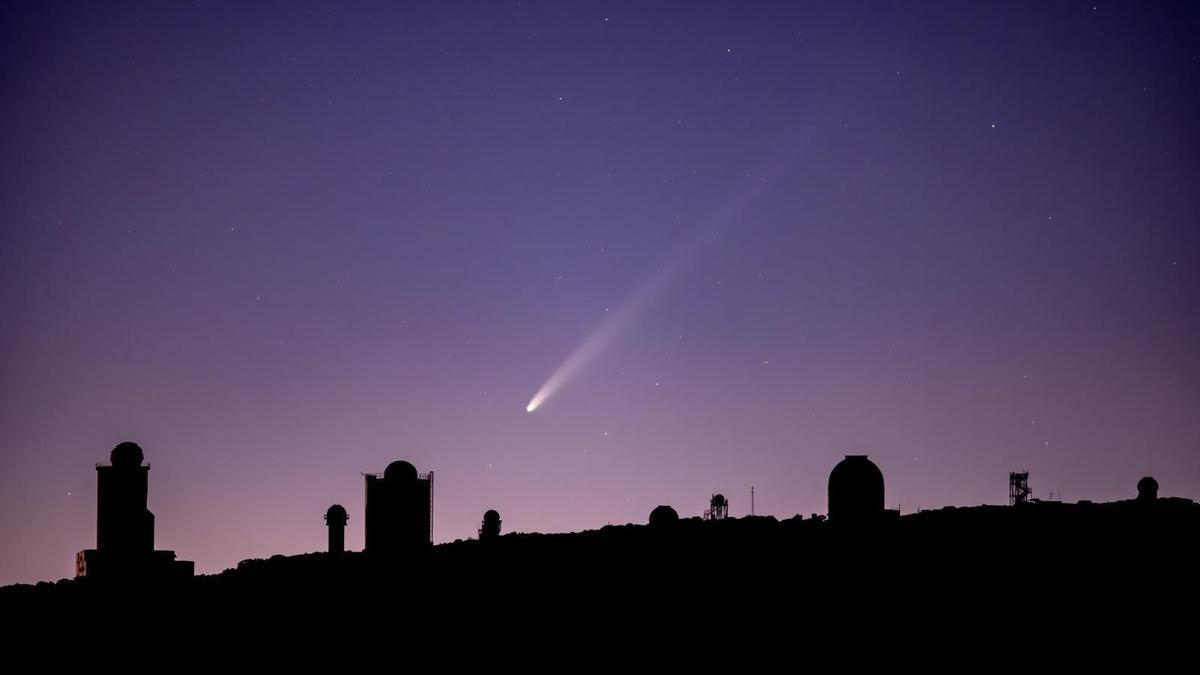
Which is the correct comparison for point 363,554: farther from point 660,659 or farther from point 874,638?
point 874,638

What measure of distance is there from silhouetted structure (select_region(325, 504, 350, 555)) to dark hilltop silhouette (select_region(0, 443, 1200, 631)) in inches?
95.2

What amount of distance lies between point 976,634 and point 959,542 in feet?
19.4

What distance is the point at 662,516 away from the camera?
2923 centimetres

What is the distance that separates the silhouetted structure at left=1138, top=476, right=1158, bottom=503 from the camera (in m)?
33.8

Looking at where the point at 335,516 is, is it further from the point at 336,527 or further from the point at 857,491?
the point at 857,491

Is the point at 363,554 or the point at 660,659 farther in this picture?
the point at 363,554

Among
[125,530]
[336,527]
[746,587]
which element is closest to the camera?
[746,587]

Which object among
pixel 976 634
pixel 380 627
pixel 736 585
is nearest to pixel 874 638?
pixel 976 634

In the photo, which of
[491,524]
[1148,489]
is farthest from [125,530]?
[1148,489]

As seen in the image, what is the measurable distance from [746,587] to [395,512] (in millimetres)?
11470

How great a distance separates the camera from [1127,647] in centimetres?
1856

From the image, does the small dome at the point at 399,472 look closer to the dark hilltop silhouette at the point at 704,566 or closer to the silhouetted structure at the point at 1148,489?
the dark hilltop silhouette at the point at 704,566

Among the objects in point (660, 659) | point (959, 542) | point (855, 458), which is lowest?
point (660, 659)

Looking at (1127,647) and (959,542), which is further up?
(959,542)
